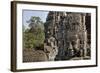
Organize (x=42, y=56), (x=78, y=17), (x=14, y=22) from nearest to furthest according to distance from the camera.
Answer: (x=14, y=22) < (x=42, y=56) < (x=78, y=17)

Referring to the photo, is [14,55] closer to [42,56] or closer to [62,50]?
[42,56]

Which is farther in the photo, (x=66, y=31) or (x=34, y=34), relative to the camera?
(x=66, y=31)

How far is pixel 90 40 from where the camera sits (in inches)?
84.4

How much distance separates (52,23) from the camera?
199cm

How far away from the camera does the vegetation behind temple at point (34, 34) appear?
6.20 feet

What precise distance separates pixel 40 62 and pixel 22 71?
175 mm

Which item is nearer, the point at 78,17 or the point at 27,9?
the point at 27,9

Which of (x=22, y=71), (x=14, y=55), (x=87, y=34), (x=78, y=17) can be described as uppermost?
(x=78, y=17)

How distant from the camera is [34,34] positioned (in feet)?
6.31

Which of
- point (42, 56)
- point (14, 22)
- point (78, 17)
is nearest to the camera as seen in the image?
point (14, 22)

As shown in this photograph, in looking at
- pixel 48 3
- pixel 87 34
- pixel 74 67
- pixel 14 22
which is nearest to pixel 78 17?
pixel 87 34

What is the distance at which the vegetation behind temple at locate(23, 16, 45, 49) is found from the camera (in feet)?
6.20

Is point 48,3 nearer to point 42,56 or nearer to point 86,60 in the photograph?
point 42,56

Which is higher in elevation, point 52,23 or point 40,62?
point 52,23
